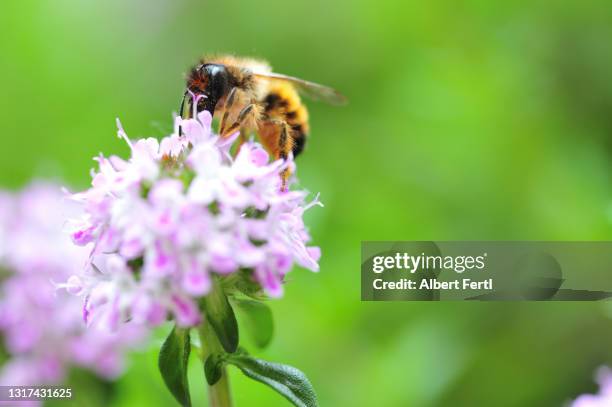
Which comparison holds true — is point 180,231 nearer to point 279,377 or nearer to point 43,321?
point 279,377

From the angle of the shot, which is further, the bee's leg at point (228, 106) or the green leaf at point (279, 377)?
the bee's leg at point (228, 106)

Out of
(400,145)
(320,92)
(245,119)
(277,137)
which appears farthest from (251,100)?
(400,145)

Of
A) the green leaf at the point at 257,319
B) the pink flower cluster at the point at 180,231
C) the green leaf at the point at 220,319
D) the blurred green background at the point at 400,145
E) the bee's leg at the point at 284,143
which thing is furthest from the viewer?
the blurred green background at the point at 400,145

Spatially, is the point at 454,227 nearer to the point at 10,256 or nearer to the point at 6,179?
the point at 10,256

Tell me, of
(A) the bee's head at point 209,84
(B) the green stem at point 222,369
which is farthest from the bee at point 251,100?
(B) the green stem at point 222,369

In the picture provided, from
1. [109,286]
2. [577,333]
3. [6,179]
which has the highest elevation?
[6,179]

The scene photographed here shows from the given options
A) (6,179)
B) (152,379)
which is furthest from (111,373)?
(6,179)

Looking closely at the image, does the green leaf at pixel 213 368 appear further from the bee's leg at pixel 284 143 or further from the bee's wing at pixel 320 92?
the bee's wing at pixel 320 92

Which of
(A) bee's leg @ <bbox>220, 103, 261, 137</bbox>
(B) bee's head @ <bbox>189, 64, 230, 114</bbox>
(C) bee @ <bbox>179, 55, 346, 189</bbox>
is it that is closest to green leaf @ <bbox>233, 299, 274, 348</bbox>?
(C) bee @ <bbox>179, 55, 346, 189</bbox>
